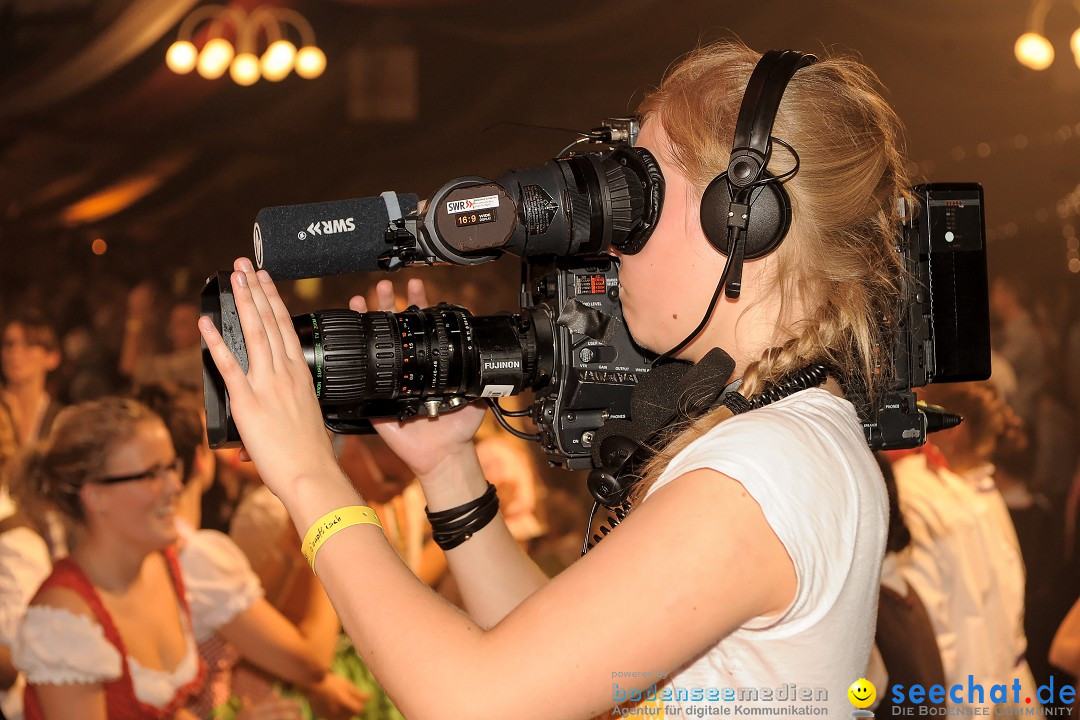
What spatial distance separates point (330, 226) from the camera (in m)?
0.86

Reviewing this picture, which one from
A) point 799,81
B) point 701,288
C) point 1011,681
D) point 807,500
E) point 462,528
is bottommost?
point 1011,681

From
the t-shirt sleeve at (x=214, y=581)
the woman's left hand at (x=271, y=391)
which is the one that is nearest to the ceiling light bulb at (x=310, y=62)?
the t-shirt sleeve at (x=214, y=581)

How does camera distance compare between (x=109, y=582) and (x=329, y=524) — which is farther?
(x=109, y=582)

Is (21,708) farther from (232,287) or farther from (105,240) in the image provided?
(232,287)

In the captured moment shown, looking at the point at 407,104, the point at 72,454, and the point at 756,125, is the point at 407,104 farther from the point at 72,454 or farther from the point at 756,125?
the point at 756,125

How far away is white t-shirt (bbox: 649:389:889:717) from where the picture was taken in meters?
0.64

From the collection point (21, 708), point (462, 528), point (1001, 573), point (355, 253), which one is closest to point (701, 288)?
point (355, 253)

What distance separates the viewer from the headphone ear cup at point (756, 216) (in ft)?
2.53

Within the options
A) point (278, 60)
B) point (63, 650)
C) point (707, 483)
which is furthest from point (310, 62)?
point (707, 483)

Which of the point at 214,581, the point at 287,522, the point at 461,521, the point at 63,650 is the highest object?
the point at 461,521

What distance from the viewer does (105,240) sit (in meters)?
2.22

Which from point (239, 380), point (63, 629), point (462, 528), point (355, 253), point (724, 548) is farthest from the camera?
point (63, 629)

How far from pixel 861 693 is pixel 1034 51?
2584mm

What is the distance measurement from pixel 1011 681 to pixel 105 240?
2.49 meters
